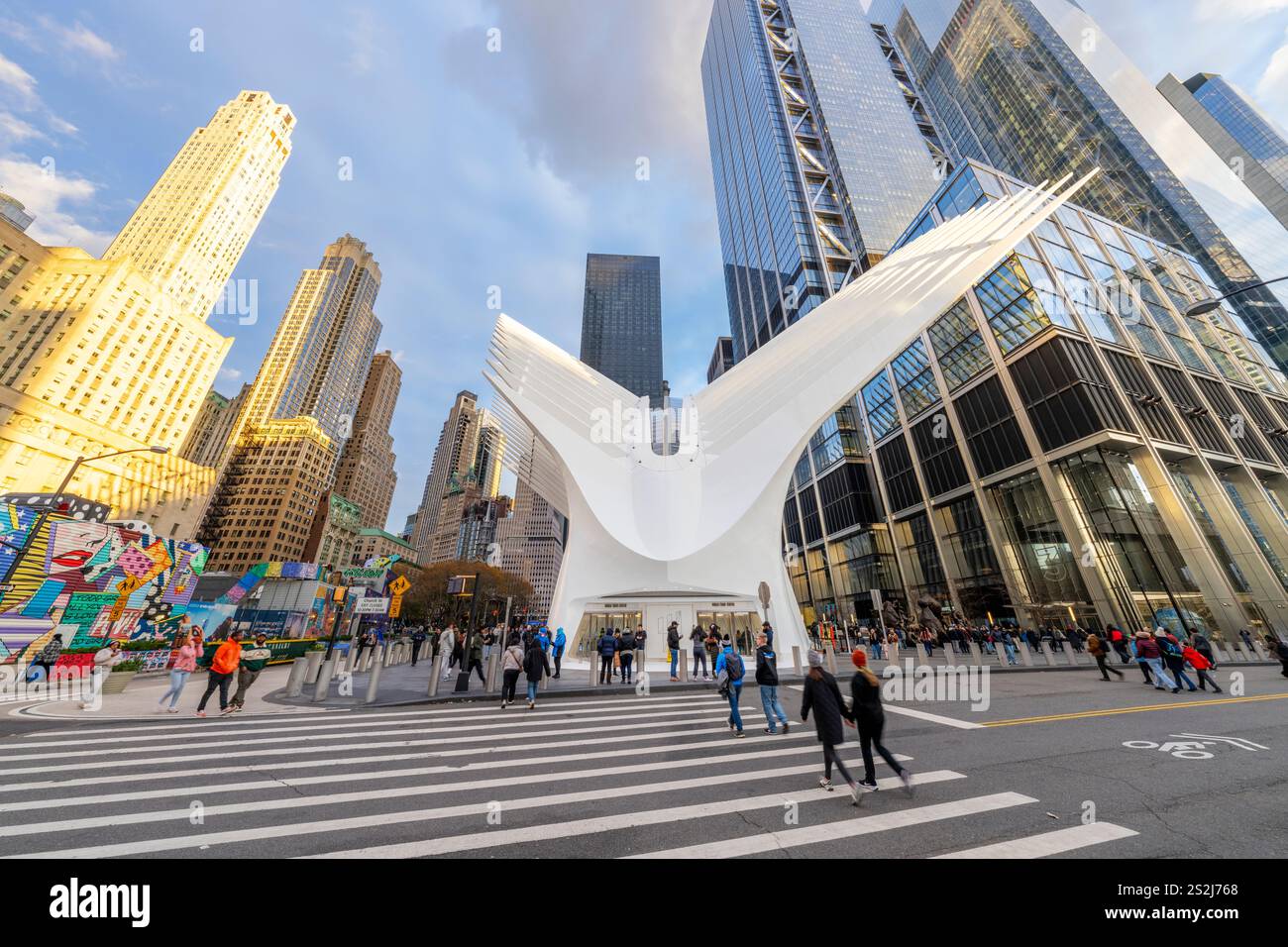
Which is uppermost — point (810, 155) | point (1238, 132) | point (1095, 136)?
point (1238, 132)

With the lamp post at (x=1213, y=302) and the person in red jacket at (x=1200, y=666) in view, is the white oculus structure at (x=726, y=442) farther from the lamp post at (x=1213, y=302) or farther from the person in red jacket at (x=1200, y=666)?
the lamp post at (x=1213, y=302)

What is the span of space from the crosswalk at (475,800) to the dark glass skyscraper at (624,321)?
124010 mm

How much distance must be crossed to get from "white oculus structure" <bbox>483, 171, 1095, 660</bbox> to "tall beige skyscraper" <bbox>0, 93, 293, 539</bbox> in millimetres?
57337

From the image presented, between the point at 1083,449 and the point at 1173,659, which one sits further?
the point at 1083,449

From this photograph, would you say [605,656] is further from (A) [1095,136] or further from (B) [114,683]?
(A) [1095,136]

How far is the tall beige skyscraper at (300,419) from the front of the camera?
98562mm

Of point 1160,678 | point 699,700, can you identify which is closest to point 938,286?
point 1160,678

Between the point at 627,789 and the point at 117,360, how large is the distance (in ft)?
303

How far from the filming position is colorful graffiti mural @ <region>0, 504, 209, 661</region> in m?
17.9

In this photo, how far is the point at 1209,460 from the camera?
3212cm

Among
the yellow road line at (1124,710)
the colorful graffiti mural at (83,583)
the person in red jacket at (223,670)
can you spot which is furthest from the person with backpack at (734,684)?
the colorful graffiti mural at (83,583)

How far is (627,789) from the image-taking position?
5.49m

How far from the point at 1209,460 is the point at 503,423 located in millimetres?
48035

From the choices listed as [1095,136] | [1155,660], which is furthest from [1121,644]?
[1095,136]
